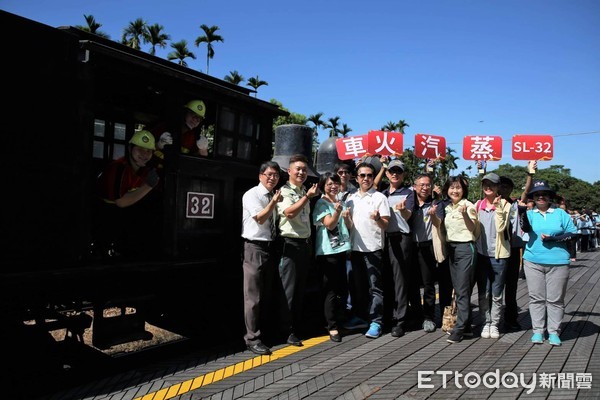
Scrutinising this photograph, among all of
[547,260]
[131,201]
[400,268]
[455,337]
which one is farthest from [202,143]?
[547,260]

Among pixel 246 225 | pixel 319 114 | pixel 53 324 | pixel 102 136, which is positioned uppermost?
pixel 319 114

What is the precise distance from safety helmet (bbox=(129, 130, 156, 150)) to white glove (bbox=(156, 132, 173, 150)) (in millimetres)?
123

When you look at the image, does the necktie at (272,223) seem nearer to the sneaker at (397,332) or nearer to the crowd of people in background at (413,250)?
the crowd of people in background at (413,250)

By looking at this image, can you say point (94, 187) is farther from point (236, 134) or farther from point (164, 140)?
point (236, 134)

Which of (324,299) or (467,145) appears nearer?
(324,299)

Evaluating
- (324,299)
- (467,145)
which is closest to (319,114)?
(467,145)

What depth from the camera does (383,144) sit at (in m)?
7.15

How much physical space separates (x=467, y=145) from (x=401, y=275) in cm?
329

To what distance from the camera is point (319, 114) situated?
1677 inches

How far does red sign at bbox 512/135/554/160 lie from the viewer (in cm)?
652

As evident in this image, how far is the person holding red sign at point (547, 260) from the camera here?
5.13 metres

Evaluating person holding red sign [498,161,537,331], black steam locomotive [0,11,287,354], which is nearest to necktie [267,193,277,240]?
black steam locomotive [0,11,287,354]

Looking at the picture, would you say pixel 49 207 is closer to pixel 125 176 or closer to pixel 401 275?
pixel 125 176
